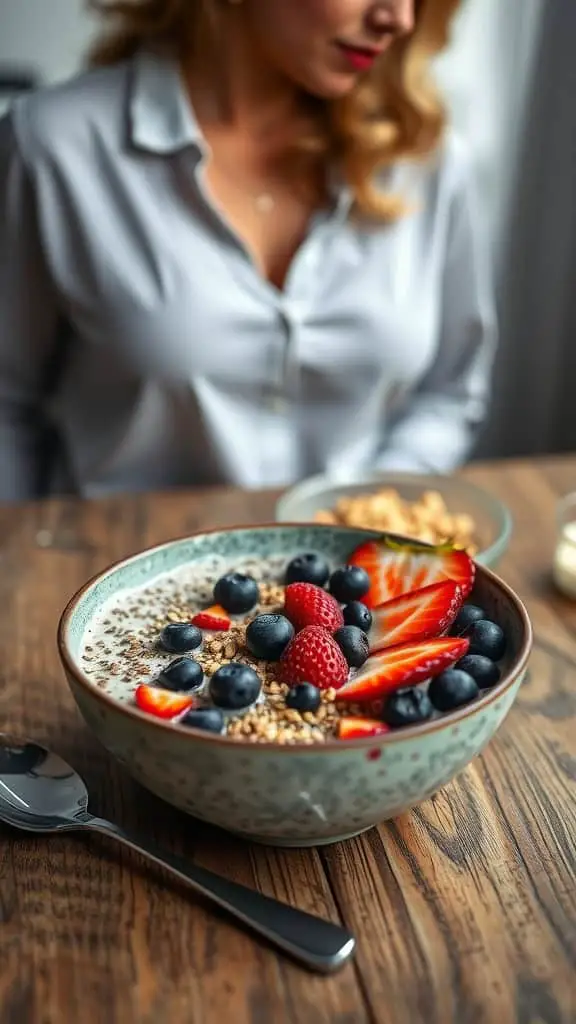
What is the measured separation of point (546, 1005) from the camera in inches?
21.1

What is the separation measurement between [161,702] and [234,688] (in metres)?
0.04

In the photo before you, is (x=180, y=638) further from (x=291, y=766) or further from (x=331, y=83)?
(x=331, y=83)

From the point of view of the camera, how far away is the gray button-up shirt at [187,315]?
1263 millimetres

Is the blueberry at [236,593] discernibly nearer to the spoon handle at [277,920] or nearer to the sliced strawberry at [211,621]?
the sliced strawberry at [211,621]

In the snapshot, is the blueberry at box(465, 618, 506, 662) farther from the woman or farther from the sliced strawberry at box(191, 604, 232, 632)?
the woman

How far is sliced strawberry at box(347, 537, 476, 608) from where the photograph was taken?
734 millimetres

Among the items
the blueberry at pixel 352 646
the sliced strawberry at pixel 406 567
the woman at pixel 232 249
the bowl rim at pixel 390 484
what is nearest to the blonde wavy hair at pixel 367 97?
the woman at pixel 232 249

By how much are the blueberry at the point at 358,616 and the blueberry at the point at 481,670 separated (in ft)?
0.31

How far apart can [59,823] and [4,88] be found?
1.57 m

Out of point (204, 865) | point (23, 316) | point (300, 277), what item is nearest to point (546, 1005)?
point (204, 865)

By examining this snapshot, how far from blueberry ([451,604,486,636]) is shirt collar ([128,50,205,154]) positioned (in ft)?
2.59

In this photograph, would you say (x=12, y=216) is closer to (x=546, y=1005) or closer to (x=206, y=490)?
(x=206, y=490)

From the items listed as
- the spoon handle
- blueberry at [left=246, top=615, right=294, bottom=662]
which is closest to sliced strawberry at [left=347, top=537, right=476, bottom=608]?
blueberry at [left=246, top=615, right=294, bottom=662]

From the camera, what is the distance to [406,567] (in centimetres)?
77
